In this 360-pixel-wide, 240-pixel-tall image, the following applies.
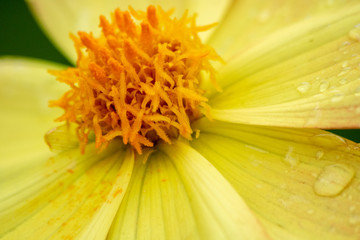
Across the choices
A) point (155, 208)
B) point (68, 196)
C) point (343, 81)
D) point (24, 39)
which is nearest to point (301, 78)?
point (343, 81)

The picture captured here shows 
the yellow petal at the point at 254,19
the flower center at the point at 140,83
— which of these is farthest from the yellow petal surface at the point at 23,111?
the yellow petal at the point at 254,19

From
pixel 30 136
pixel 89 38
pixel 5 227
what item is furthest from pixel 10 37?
pixel 5 227

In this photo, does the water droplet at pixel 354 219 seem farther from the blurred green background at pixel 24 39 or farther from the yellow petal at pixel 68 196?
the blurred green background at pixel 24 39

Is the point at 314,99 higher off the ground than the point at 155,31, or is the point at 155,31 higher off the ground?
the point at 155,31

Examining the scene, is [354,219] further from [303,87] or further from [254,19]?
[254,19]

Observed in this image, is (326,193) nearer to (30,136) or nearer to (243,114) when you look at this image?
(243,114)

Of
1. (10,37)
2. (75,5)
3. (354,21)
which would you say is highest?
(10,37)
